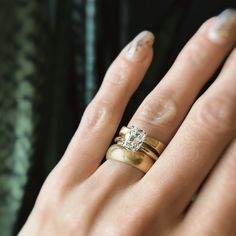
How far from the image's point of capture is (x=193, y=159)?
721mm

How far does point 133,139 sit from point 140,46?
154 mm

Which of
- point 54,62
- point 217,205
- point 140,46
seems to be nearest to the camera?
point 217,205

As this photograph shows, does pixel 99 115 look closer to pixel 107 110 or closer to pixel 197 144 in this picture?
pixel 107 110

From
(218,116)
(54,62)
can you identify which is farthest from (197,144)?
(54,62)

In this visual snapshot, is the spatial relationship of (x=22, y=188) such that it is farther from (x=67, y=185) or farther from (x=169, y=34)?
(x=169, y=34)

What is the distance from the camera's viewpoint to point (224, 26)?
76cm

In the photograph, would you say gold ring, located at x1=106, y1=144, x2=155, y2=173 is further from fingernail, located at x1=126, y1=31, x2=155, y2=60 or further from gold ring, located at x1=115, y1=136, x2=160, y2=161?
fingernail, located at x1=126, y1=31, x2=155, y2=60

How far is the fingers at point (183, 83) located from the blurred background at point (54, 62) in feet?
0.38

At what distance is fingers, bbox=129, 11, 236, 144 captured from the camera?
776 mm

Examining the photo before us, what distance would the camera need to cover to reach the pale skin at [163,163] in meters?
0.71

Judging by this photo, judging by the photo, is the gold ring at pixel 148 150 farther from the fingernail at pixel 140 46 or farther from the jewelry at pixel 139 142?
the fingernail at pixel 140 46

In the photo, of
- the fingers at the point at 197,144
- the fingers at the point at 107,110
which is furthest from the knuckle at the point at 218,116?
the fingers at the point at 107,110

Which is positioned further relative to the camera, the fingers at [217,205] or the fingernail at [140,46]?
the fingernail at [140,46]

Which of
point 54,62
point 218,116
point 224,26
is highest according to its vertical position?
point 224,26
